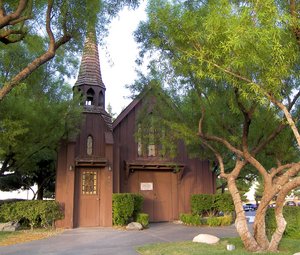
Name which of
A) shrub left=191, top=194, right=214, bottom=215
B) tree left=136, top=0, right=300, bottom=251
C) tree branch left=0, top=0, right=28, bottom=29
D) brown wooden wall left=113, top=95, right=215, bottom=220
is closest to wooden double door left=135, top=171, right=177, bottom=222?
brown wooden wall left=113, top=95, right=215, bottom=220

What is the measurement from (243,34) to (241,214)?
14.9 feet

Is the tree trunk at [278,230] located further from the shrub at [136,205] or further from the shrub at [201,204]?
the shrub at [201,204]

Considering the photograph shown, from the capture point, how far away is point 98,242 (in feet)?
36.9

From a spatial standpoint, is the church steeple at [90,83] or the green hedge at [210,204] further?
the church steeple at [90,83]

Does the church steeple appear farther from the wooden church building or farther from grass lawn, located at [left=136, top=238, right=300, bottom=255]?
grass lawn, located at [left=136, top=238, right=300, bottom=255]

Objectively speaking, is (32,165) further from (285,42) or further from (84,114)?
(285,42)

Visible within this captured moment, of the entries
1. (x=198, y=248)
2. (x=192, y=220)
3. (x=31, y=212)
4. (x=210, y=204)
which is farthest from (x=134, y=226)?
(x=198, y=248)

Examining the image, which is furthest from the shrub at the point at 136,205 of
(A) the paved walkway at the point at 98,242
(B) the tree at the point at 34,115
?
(B) the tree at the point at 34,115

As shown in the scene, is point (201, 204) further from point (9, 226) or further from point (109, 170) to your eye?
point (9, 226)

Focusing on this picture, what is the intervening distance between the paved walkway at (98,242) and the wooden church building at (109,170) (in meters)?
1.82

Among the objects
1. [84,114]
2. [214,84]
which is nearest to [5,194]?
[84,114]

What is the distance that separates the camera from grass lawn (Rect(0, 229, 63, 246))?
37.9ft

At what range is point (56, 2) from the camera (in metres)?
8.69

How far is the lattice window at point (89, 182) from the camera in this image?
650 inches
